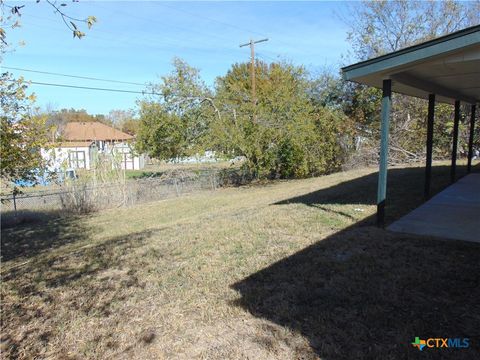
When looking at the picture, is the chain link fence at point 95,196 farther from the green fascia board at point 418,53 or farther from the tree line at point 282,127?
the green fascia board at point 418,53

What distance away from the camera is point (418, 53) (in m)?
4.79

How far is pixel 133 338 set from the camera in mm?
2996

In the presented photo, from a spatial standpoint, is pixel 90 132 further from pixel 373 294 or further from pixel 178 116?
pixel 373 294

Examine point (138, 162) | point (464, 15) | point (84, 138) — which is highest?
point (464, 15)

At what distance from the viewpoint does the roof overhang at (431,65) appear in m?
4.47

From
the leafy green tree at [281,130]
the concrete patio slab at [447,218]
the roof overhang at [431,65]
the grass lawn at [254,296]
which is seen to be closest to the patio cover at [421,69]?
the roof overhang at [431,65]

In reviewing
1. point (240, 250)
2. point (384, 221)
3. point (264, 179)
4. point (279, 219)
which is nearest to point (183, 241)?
point (240, 250)

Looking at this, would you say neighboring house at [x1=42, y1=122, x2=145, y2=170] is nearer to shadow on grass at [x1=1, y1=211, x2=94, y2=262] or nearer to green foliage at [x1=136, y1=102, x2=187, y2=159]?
green foliage at [x1=136, y1=102, x2=187, y2=159]

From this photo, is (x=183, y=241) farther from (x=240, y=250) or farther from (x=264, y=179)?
(x=264, y=179)

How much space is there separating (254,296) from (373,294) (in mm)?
1098

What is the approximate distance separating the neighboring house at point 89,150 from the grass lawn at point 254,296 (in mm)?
5345

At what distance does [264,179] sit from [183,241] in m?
13.8

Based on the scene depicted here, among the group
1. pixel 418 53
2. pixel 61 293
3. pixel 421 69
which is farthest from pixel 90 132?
pixel 418 53

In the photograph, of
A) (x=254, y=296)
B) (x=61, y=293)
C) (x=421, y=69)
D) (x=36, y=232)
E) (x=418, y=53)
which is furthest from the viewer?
(x=36, y=232)
